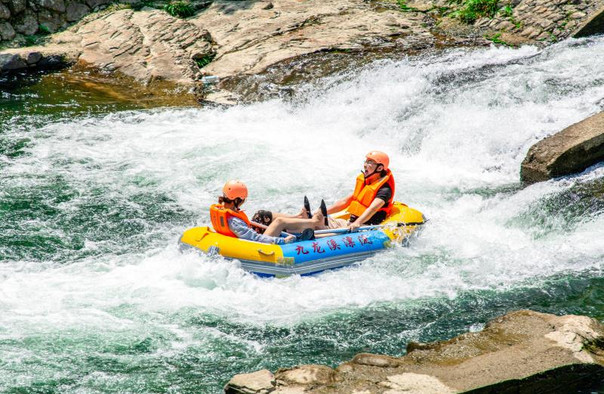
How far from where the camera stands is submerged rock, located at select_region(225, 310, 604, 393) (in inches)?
204

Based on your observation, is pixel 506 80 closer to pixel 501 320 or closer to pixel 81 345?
pixel 501 320

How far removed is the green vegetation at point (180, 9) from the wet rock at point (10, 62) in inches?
140

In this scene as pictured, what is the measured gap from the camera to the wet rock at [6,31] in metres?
16.1

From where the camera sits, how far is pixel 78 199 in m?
9.96

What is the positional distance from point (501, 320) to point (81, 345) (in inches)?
141

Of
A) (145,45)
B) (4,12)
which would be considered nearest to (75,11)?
(4,12)

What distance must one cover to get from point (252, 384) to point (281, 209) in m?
4.79

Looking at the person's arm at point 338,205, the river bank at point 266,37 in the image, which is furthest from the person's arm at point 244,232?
the river bank at point 266,37

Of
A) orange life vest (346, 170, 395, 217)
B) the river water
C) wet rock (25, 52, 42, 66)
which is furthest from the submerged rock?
wet rock (25, 52, 42, 66)

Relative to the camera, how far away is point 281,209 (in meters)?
9.81

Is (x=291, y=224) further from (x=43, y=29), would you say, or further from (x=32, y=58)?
(x=43, y=29)

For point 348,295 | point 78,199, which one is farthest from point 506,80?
point 78,199

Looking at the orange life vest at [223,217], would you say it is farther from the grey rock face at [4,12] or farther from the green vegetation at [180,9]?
the grey rock face at [4,12]

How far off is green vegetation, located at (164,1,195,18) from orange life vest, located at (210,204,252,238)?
10.5 m
